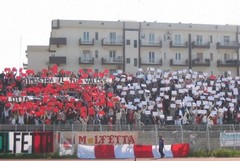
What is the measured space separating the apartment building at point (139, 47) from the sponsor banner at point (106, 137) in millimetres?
Answer: 37714

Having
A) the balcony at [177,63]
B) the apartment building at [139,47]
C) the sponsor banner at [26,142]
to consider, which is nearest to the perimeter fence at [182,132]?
the sponsor banner at [26,142]

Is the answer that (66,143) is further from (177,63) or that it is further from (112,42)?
(177,63)

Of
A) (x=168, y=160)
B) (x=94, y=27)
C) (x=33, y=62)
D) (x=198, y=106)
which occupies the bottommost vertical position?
(x=168, y=160)

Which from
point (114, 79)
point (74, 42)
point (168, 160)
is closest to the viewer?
point (168, 160)

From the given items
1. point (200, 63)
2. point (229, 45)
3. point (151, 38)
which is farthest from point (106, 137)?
point (229, 45)

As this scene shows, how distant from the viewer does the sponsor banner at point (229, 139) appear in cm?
3102

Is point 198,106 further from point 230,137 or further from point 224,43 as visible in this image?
point 224,43

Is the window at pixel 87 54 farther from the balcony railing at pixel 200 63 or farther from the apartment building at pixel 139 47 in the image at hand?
the balcony railing at pixel 200 63

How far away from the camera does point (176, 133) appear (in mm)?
30219

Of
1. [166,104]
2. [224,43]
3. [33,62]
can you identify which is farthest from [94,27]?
[166,104]

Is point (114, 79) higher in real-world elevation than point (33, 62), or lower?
lower

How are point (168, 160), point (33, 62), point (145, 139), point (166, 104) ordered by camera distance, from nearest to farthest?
point (168, 160), point (145, 139), point (166, 104), point (33, 62)

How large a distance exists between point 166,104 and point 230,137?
24.0 feet

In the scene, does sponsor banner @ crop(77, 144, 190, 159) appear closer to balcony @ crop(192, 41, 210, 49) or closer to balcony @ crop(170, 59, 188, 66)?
balcony @ crop(170, 59, 188, 66)
